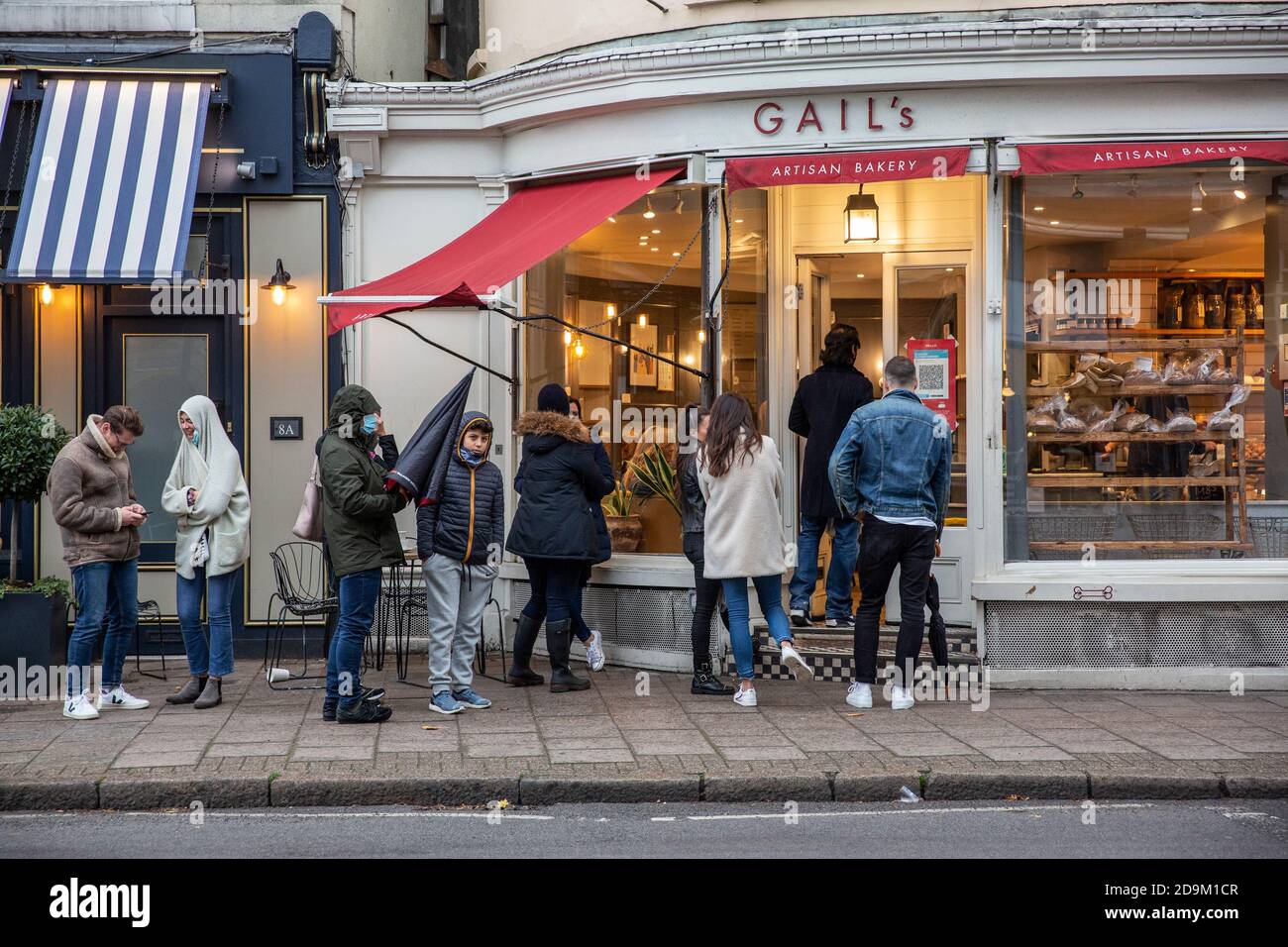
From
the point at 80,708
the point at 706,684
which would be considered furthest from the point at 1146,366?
the point at 80,708

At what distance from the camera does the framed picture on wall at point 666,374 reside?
10570 mm

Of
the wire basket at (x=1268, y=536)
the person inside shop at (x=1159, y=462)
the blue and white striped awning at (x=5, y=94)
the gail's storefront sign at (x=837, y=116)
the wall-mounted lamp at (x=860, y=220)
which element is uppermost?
the blue and white striped awning at (x=5, y=94)

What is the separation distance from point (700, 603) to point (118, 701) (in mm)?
3834

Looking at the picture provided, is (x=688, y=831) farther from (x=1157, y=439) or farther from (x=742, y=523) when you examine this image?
(x=1157, y=439)

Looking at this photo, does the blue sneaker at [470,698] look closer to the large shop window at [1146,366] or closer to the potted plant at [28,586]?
the potted plant at [28,586]

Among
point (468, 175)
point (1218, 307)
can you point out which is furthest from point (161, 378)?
point (1218, 307)

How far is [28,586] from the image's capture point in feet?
31.3

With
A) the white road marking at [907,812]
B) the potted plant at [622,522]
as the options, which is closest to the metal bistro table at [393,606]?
the potted plant at [622,522]

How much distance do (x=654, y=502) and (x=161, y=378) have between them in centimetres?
412

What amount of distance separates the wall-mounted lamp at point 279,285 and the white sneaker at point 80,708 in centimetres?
376

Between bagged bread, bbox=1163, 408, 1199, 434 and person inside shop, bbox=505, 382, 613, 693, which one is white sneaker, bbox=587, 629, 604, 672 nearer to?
person inside shop, bbox=505, 382, 613, 693

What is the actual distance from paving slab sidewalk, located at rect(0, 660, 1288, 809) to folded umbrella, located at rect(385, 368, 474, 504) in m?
1.43

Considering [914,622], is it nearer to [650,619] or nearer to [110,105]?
[650,619]

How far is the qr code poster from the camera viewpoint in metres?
10.9
